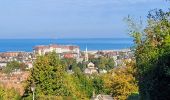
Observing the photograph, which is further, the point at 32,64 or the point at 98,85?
the point at 98,85

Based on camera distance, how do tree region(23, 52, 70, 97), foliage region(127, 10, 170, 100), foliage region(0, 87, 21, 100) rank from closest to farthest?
foliage region(127, 10, 170, 100)
foliage region(0, 87, 21, 100)
tree region(23, 52, 70, 97)

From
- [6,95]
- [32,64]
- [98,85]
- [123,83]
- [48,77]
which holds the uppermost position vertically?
[32,64]

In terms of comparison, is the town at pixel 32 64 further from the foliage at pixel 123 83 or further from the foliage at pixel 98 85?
the foliage at pixel 98 85

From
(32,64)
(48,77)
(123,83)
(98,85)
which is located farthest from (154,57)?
(98,85)

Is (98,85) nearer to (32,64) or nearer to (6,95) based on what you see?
(32,64)

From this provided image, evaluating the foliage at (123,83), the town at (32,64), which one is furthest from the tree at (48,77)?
the foliage at (123,83)

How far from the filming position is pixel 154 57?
1484 centimetres

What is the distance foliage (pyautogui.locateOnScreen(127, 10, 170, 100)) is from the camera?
12.8m

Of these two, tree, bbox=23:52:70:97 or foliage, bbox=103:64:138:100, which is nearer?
tree, bbox=23:52:70:97

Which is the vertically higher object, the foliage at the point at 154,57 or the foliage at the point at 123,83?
the foliage at the point at 154,57

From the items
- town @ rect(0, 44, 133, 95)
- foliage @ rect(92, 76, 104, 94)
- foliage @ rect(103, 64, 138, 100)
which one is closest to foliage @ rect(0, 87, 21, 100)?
town @ rect(0, 44, 133, 95)

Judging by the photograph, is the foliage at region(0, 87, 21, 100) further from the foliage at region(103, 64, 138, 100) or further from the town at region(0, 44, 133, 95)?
the foliage at region(103, 64, 138, 100)

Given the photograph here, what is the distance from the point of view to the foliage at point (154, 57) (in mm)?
12766

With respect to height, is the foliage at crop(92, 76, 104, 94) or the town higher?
the town
